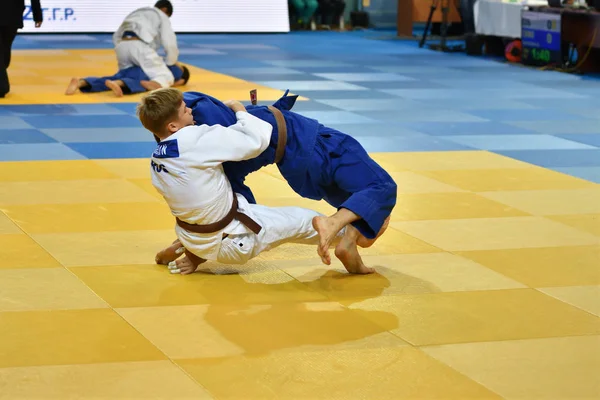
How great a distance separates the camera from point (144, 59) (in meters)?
13.8

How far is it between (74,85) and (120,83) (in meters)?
0.59

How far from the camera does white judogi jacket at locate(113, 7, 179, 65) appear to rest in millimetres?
13891

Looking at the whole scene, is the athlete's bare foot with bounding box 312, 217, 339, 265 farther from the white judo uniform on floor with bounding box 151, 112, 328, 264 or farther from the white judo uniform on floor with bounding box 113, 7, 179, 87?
the white judo uniform on floor with bounding box 113, 7, 179, 87

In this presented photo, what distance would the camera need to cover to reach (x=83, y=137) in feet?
34.7

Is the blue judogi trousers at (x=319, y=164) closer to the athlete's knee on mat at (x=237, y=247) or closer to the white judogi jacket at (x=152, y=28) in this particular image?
the athlete's knee on mat at (x=237, y=247)

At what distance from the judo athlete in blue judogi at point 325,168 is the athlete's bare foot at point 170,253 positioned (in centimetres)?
3

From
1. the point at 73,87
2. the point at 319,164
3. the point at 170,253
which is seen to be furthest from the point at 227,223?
the point at 73,87

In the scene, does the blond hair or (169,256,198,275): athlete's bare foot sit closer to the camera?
the blond hair

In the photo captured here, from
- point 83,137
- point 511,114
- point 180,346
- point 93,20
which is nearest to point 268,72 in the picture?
point 511,114

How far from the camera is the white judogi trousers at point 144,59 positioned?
1383 cm

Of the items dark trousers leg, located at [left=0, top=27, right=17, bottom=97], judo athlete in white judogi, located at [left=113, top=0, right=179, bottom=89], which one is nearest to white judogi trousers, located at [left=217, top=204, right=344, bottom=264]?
dark trousers leg, located at [left=0, top=27, right=17, bottom=97]

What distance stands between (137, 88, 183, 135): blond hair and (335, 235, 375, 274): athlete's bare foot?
1137 millimetres

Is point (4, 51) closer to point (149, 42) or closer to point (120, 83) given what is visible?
point (120, 83)

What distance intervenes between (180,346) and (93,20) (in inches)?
781
